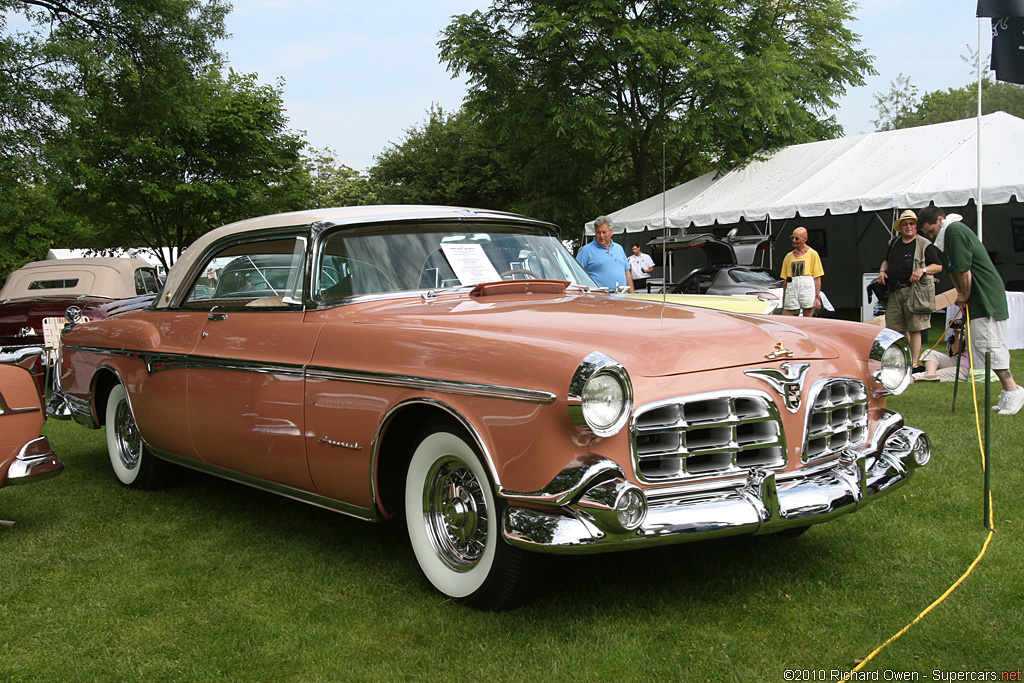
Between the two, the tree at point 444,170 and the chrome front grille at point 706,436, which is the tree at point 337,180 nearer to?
the tree at point 444,170

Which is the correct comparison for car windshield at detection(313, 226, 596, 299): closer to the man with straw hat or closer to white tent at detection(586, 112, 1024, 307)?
the man with straw hat

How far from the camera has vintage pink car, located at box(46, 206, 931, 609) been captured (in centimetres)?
285

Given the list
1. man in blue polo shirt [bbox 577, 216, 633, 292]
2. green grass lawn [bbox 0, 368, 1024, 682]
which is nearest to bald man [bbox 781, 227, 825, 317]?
man in blue polo shirt [bbox 577, 216, 633, 292]

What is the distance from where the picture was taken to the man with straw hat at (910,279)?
8219 millimetres

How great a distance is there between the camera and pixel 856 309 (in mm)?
21500

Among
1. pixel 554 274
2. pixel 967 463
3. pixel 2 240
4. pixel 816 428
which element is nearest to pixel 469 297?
pixel 554 274

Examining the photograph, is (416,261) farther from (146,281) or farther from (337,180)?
(337,180)

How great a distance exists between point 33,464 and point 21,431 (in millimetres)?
171

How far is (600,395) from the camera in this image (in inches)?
111

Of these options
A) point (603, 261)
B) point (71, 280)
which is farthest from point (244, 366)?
point (71, 280)

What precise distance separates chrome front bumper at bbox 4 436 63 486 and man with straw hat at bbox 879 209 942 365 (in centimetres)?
715

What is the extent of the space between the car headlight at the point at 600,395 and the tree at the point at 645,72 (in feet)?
64.1

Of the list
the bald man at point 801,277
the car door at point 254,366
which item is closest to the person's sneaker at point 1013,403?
the bald man at point 801,277

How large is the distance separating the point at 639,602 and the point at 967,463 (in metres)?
3.04
